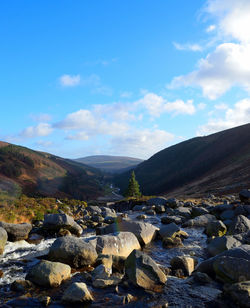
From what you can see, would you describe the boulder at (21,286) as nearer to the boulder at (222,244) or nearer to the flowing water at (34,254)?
the flowing water at (34,254)

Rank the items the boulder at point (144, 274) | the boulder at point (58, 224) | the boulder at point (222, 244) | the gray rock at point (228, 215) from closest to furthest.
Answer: the boulder at point (144, 274) → the boulder at point (222, 244) → the boulder at point (58, 224) → the gray rock at point (228, 215)

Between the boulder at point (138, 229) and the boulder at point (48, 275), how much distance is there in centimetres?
726

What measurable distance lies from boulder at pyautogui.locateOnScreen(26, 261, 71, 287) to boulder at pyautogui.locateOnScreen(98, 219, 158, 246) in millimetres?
7260

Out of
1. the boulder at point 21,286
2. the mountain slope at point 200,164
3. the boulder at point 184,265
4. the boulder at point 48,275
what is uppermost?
the mountain slope at point 200,164

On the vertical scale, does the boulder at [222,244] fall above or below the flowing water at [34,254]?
above

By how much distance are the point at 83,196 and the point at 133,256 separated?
104 m

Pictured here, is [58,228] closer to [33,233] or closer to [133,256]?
[33,233]

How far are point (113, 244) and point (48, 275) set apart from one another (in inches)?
190

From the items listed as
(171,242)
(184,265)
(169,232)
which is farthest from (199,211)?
(184,265)

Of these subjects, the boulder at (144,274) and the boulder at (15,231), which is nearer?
the boulder at (144,274)

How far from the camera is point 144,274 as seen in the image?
10.4 metres

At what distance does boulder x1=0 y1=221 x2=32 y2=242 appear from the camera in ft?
59.1

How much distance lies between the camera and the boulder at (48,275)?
10.2 metres

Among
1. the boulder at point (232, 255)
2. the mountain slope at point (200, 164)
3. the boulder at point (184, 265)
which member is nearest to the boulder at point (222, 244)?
the boulder at point (184, 265)
